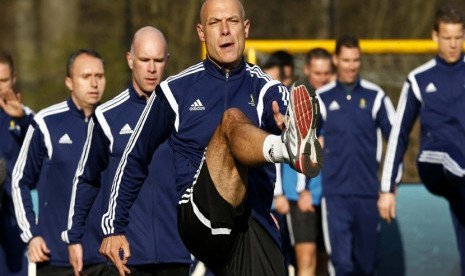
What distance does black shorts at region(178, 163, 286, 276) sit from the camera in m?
7.95

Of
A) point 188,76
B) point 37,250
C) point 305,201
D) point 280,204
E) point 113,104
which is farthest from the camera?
point 305,201

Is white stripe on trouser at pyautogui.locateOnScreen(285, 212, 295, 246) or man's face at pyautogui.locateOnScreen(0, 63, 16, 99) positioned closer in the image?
man's face at pyautogui.locateOnScreen(0, 63, 16, 99)

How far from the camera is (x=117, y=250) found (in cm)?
860

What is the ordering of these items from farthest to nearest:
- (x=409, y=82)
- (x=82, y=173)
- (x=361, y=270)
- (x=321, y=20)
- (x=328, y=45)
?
(x=321, y=20) < (x=328, y=45) < (x=361, y=270) < (x=409, y=82) < (x=82, y=173)

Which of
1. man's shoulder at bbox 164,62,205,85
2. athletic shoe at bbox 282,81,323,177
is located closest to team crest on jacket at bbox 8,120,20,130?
man's shoulder at bbox 164,62,205,85

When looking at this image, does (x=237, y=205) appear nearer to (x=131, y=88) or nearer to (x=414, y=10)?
(x=131, y=88)

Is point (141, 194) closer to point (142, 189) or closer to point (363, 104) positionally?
point (142, 189)

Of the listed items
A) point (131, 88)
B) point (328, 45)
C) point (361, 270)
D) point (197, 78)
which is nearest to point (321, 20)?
point (328, 45)

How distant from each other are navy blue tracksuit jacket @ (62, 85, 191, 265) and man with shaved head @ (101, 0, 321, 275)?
0.68 m

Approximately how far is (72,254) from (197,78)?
2148 millimetres

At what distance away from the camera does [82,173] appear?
9703 millimetres

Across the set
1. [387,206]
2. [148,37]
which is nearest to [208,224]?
[148,37]

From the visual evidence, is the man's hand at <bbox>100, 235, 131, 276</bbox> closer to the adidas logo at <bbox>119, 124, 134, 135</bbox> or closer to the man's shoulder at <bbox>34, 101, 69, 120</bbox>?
the adidas logo at <bbox>119, 124, 134, 135</bbox>

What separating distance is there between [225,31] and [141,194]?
67.1 inches
